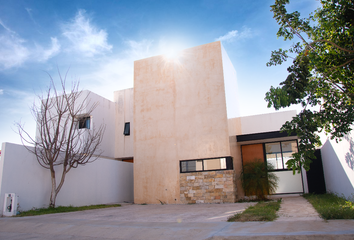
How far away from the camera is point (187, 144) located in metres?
11.8

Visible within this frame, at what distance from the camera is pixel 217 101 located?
1160 cm

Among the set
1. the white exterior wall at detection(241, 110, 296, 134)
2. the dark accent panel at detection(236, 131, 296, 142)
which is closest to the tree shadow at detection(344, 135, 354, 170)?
the dark accent panel at detection(236, 131, 296, 142)

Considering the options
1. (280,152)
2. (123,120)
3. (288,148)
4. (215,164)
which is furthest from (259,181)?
(123,120)

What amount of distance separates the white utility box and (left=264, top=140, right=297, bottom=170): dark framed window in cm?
1130

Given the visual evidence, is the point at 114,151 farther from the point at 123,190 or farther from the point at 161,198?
the point at 161,198

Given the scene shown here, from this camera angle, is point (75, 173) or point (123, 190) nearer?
point (75, 173)

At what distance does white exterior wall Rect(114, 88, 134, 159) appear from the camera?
16.6 m

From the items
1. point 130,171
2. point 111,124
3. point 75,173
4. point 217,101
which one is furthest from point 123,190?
point 217,101

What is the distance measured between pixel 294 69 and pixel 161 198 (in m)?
8.79

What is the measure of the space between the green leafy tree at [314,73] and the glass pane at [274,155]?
940 cm

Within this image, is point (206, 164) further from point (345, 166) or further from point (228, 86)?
point (345, 166)

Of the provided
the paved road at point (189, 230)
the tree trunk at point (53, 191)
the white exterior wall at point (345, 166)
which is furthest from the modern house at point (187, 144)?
the paved road at point (189, 230)

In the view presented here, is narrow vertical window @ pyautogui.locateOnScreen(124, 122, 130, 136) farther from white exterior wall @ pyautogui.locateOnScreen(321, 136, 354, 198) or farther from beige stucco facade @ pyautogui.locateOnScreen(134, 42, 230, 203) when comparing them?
white exterior wall @ pyautogui.locateOnScreen(321, 136, 354, 198)

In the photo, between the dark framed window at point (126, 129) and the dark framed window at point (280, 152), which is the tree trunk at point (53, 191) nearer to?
the dark framed window at point (126, 129)
